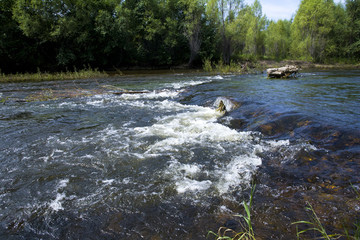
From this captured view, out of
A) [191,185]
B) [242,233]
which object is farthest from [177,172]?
[242,233]

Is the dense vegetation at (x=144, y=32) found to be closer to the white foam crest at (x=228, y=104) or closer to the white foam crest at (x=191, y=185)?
the white foam crest at (x=228, y=104)

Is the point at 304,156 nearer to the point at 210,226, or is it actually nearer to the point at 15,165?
the point at 210,226

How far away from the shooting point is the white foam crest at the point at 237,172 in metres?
3.36

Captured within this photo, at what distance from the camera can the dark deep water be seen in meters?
2.60

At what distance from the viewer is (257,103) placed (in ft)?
26.7

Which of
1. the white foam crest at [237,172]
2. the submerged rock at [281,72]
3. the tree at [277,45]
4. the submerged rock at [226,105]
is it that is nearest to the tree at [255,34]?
the tree at [277,45]

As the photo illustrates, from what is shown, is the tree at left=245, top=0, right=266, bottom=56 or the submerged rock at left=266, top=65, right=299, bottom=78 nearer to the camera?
the submerged rock at left=266, top=65, right=299, bottom=78

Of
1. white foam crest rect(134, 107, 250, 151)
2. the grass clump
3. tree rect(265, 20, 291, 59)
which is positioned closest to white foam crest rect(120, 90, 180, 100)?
white foam crest rect(134, 107, 250, 151)

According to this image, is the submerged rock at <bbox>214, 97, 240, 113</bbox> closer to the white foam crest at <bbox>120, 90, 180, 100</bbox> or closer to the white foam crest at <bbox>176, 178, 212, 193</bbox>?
the white foam crest at <bbox>120, 90, 180, 100</bbox>

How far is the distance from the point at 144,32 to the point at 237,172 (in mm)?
33941

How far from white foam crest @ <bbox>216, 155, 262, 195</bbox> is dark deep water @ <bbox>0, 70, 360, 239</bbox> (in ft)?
0.06

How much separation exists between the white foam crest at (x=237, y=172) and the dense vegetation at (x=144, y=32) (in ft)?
91.7

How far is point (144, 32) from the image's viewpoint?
33500 mm

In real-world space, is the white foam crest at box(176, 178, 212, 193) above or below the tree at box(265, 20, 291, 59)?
below
